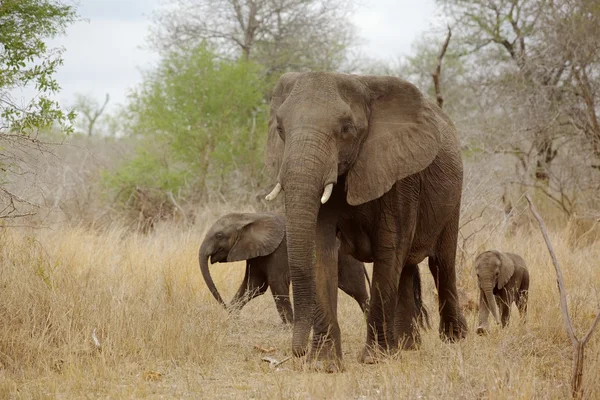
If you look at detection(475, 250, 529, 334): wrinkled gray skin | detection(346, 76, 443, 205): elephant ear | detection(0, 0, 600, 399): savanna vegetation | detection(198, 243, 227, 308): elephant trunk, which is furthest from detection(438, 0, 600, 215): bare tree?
detection(346, 76, 443, 205): elephant ear

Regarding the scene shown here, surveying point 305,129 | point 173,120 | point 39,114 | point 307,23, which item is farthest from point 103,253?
point 307,23

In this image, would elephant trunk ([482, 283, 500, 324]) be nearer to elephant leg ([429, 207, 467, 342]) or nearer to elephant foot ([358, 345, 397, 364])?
elephant leg ([429, 207, 467, 342])

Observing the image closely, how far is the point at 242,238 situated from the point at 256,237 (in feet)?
0.53

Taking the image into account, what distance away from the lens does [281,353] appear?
6.91 meters

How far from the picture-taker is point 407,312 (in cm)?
725

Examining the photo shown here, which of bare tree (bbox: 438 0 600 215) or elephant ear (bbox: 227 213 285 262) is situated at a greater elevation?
bare tree (bbox: 438 0 600 215)

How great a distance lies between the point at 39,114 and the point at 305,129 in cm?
268

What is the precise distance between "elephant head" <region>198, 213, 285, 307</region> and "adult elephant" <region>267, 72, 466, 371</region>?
106 inches

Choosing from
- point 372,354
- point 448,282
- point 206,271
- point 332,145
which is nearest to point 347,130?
point 332,145

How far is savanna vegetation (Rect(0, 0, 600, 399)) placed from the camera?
553 cm

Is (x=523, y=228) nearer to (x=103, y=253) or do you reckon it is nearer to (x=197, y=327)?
(x=103, y=253)

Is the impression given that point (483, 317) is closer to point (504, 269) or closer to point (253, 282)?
point (504, 269)

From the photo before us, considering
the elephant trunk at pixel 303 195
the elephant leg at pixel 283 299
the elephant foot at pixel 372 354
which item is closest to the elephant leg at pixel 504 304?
the elephant leg at pixel 283 299

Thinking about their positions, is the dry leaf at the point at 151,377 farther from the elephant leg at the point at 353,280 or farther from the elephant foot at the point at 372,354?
the elephant leg at the point at 353,280
